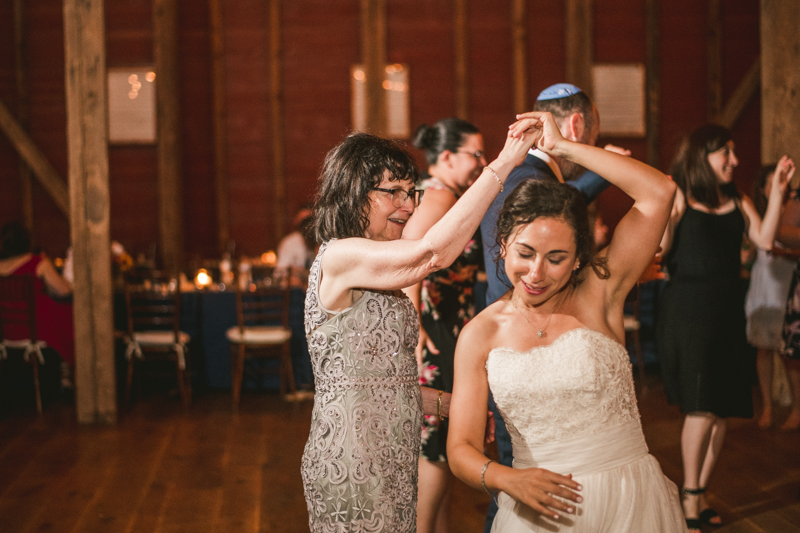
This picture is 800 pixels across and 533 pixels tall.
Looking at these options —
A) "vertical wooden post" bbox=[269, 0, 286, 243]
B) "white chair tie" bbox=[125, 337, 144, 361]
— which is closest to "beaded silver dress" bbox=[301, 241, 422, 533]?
"white chair tie" bbox=[125, 337, 144, 361]

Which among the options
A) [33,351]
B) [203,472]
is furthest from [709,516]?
[33,351]

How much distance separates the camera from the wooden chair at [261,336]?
5.20m

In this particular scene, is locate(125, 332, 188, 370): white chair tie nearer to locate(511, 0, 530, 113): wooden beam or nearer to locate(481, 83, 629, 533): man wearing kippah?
locate(481, 83, 629, 533): man wearing kippah

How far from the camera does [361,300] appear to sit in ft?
5.17

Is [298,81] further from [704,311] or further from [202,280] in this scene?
[704,311]

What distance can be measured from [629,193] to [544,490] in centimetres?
68

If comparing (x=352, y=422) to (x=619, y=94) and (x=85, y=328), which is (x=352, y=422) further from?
(x=619, y=94)

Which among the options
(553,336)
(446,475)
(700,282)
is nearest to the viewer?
(553,336)

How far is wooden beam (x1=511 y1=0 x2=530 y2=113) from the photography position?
855 centimetres

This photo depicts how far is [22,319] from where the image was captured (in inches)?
203

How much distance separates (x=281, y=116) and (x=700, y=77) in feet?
16.9

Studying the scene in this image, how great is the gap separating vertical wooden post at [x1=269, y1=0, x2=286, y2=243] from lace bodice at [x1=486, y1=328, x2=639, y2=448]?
7332mm

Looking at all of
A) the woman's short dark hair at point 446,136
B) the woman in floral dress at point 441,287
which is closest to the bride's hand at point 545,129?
the woman in floral dress at point 441,287

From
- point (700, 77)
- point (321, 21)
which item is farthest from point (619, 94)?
point (321, 21)
